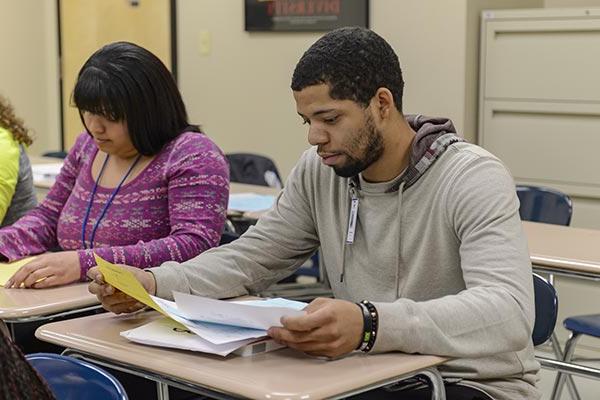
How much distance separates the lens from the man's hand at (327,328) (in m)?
1.79

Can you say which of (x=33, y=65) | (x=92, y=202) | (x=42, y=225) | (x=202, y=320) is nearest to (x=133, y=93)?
(x=92, y=202)

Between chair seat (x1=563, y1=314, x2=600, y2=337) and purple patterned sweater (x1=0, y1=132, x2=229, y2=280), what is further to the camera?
chair seat (x1=563, y1=314, x2=600, y2=337)

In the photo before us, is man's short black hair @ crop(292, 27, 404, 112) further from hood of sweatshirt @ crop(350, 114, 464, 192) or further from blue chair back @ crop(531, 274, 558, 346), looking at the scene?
blue chair back @ crop(531, 274, 558, 346)

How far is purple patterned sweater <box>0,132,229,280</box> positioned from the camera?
2.70m

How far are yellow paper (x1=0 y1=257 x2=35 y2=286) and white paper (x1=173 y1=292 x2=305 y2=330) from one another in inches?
34.0

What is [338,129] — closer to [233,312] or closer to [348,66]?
[348,66]

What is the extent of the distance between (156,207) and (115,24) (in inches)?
→ 163

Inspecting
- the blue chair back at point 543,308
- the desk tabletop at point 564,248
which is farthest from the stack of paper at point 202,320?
the desk tabletop at point 564,248

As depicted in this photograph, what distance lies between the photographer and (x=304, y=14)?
5.50 metres

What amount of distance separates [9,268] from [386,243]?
1.15 meters

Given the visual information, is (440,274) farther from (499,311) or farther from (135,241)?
(135,241)

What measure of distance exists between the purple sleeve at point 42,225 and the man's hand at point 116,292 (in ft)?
2.76

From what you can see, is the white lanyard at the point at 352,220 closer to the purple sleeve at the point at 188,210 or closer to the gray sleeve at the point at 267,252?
the gray sleeve at the point at 267,252

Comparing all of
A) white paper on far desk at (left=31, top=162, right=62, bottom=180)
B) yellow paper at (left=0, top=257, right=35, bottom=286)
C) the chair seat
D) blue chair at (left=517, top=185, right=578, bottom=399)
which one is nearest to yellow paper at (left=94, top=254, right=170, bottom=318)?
yellow paper at (left=0, top=257, right=35, bottom=286)
